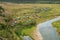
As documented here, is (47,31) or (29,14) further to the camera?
(29,14)

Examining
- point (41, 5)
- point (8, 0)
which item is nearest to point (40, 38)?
point (41, 5)

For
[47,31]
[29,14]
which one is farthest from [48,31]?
[29,14]

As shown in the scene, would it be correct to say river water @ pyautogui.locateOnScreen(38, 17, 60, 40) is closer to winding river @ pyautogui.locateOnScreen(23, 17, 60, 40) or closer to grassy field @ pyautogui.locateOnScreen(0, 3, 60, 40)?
winding river @ pyautogui.locateOnScreen(23, 17, 60, 40)

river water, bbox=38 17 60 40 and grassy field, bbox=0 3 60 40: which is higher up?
grassy field, bbox=0 3 60 40

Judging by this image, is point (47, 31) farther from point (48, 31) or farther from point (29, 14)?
point (29, 14)

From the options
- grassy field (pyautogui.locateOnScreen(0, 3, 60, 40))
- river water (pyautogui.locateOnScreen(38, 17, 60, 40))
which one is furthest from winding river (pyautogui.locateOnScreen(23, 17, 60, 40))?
grassy field (pyautogui.locateOnScreen(0, 3, 60, 40))

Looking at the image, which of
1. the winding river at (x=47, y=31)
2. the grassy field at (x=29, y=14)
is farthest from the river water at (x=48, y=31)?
the grassy field at (x=29, y=14)
